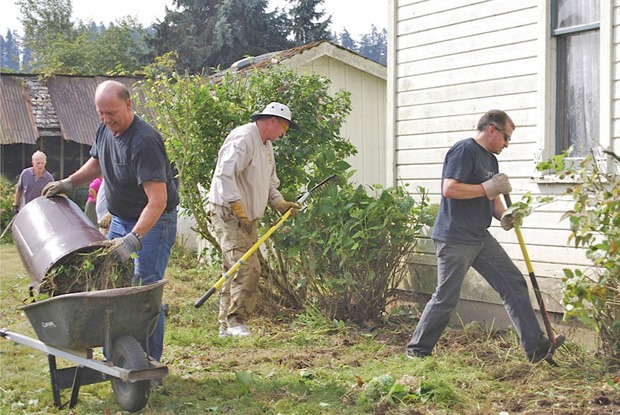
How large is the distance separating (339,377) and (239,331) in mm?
1782

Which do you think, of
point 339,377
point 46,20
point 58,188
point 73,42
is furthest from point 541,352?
point 46,20

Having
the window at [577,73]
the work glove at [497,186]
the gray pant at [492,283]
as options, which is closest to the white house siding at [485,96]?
the window at [577,73]

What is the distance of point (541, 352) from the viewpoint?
5.80 m

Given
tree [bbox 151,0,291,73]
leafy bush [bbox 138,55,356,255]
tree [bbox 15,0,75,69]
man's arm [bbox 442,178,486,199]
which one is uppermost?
tree [bbox 15,0,75,69]

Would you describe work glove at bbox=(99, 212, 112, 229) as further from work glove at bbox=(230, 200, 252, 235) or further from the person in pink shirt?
the person in pink shirt

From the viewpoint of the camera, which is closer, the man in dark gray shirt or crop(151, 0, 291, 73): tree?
the man in dark gray shirt

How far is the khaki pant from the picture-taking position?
7.25m

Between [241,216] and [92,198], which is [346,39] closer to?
[92,198]

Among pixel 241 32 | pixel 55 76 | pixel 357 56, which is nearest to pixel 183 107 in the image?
pixel 357 56

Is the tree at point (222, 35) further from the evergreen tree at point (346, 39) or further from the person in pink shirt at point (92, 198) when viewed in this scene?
the evergreen tree at point (346, 39)

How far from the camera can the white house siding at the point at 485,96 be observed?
6.55m

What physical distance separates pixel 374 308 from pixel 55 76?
17.9 m

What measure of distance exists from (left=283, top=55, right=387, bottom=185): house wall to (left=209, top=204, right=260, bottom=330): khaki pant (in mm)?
6329

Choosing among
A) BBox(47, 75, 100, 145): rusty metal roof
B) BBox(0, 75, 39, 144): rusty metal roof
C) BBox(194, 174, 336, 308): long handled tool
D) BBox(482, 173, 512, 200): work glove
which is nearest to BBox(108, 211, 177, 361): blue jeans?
BBox(194, 174, 336, 308): long handled tool
